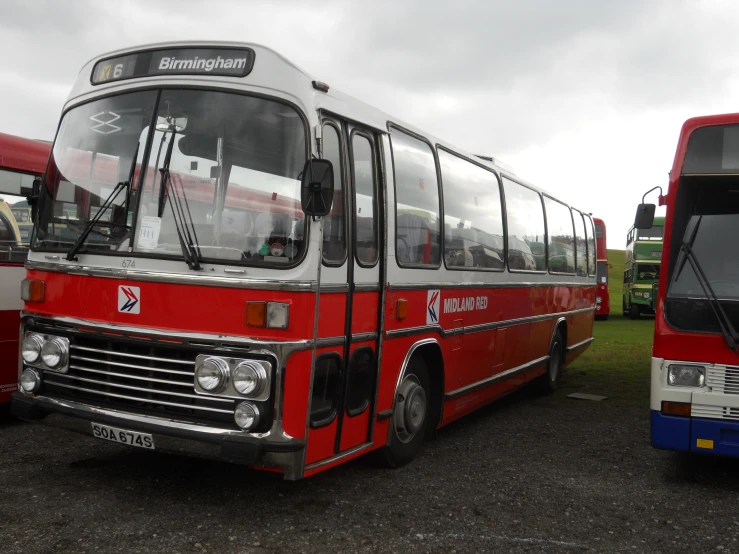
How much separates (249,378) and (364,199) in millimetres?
1741

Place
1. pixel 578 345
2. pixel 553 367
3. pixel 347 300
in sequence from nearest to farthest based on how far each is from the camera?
pixel 347 300
pixel 553 367
pixel 578 345

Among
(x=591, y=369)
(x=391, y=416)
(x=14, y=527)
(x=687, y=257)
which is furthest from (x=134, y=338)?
(x=591, y=369)

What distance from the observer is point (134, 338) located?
4.93 meters

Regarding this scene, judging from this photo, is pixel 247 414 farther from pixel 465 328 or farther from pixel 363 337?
pixel 465 328

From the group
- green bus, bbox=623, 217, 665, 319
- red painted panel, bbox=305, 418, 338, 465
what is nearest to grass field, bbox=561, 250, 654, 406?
red painted panel, bbox=305, 418, 338, 465

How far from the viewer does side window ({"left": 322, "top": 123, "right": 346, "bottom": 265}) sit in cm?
513

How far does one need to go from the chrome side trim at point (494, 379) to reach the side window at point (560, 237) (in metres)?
1.40

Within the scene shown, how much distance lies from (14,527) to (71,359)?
110cm

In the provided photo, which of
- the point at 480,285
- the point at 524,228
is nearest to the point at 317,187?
the point at 480,285

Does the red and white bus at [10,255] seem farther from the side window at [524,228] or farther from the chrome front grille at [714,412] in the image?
the chrome front grille at [714,412]

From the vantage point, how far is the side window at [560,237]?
1116cm

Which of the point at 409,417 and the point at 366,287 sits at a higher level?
the point at 366,287

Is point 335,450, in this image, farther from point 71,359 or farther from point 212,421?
point 71,359

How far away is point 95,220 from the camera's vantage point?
5.15 meters
